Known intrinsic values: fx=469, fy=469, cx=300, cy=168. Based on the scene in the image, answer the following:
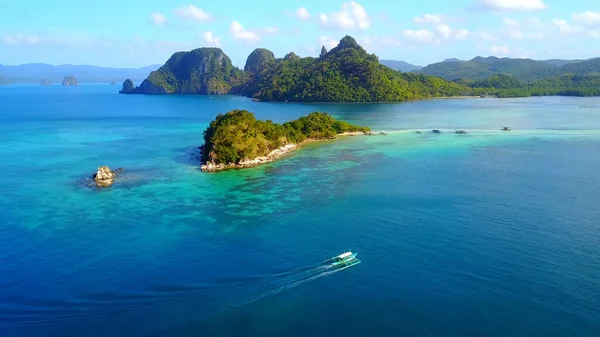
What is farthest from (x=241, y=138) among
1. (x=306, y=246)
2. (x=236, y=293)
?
(x=236, y=293)

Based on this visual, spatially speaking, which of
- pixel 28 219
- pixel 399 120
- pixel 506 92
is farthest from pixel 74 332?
pixel 506 92

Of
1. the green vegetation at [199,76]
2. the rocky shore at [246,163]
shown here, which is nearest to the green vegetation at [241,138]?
the rocky shore at [246,163]

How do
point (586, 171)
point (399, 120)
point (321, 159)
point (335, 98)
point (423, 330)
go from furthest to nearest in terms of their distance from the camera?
point (335, 98)
point (399, 120)
point (321, 159)
point (586, 171)
point (423, 330)

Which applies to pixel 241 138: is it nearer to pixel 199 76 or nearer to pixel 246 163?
pixel 246 163

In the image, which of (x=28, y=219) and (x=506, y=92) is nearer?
(x=28, y=219)

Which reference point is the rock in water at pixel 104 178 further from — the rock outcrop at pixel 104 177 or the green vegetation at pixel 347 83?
the green vegetation at pixel 347 83

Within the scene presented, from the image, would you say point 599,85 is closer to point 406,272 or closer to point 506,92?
point 506,92
